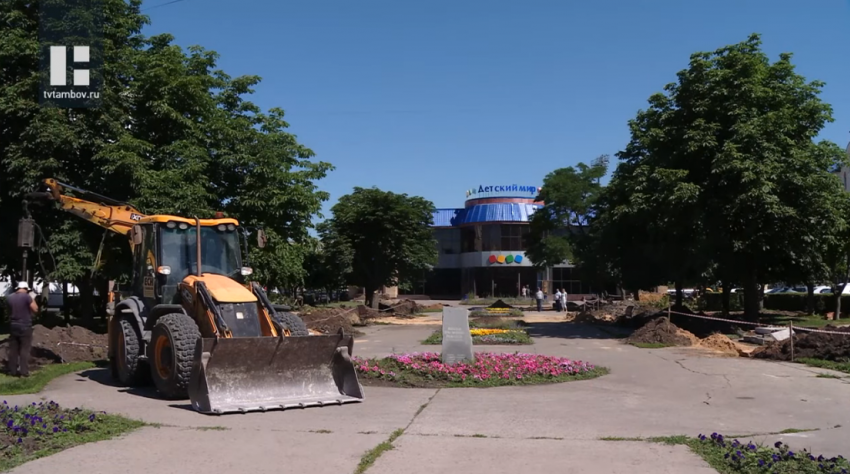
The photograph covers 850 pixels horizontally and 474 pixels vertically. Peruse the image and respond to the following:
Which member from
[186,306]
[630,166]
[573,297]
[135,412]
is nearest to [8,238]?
[186,306]

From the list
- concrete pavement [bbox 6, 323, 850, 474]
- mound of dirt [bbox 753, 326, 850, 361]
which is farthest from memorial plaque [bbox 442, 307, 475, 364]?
mound of dirt [bbox 753, 326, 850, 361]

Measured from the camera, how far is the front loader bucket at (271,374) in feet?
34.9

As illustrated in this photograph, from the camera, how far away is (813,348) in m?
18.4

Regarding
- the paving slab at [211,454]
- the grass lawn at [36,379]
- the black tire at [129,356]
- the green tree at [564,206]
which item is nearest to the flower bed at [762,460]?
the paving slab at [211,454]

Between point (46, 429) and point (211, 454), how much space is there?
2190 mm

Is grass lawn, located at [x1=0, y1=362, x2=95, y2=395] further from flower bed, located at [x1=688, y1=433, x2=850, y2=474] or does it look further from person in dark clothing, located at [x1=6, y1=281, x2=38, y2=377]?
flower bed, located at [x1=688, y1=433, x2=850, y2=474]

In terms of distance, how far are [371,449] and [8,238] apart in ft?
70.2

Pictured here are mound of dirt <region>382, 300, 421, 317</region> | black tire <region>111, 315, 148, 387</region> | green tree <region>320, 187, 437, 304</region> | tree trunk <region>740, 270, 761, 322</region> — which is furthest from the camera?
mound of dirt <region>382, 300, 421, 317</region>

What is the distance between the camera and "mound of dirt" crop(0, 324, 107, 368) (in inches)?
647

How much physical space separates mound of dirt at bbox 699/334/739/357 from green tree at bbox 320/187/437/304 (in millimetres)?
22621

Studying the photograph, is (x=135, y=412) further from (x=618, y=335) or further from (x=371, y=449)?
(x=618, y=335)

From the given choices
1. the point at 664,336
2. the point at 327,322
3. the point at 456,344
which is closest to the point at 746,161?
the point at 664,336

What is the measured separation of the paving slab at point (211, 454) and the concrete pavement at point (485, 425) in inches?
0.8

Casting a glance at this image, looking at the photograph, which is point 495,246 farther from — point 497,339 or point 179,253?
point 179,253
